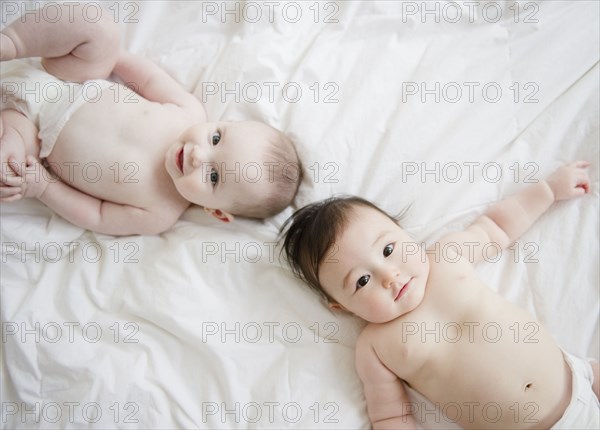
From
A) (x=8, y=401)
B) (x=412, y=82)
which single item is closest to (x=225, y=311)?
(x=8, y=401)

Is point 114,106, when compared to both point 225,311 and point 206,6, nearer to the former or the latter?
point 206,6

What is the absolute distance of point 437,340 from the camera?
125 centimetres

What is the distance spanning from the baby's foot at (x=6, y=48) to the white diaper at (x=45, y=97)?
0.13 metres

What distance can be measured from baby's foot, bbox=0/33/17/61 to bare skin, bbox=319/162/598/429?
34.9 inches

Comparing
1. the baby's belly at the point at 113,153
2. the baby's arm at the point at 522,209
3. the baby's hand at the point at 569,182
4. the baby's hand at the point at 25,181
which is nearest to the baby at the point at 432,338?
the baby's arm at the point at 522,209

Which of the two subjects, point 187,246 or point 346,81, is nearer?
point 187,246

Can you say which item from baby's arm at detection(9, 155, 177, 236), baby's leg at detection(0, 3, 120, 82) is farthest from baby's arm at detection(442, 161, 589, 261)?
baby's leg at detection(0, 3, 120, 82)

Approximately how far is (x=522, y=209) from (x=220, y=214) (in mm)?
758

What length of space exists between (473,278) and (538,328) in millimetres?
178

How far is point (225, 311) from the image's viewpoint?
1.35m

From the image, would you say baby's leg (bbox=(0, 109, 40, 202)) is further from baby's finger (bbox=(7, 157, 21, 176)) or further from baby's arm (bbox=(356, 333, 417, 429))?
baby's arm (bbox=(356, 333, 417, 429))

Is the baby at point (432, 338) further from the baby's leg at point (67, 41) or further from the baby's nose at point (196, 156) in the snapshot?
the baby's leg at point (67, 41)

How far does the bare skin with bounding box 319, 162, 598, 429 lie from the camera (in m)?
1.21

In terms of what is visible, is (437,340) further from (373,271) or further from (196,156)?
(196,156)
